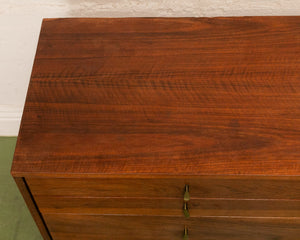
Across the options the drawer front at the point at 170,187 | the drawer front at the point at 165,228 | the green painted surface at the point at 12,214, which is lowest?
the green painted surface at the point at 12,214

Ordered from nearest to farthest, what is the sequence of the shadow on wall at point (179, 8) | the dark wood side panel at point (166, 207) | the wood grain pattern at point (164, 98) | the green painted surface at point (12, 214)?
the wood grain pattern at point (164, 98) → the dark wood side panel at point (166, 207) → the shadow on wall at point (179, 8) → the green painted surface at point (12, 214)

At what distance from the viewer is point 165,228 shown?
1.04 meters

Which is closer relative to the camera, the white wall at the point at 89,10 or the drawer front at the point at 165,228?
the drawer front at the point at 165,228

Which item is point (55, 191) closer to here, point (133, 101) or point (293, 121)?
point (133, 101)

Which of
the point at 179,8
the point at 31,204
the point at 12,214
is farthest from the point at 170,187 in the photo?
the point at 12,214

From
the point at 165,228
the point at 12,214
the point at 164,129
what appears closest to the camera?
the point at 164,129

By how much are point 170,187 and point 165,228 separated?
0.22 metres

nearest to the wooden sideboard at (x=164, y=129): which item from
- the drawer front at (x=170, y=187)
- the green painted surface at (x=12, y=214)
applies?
the drawer front at (x=170, y=187)

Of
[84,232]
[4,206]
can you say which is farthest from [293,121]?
[4,206]

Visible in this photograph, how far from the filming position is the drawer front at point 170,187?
0.84 m

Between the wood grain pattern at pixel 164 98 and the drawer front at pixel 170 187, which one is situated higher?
the wood grain pattern at pixel 164 98

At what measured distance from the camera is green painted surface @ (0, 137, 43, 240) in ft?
4.48

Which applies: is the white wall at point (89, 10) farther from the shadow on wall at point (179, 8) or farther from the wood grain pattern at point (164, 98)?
the wood grain pattern at point (164, 98)

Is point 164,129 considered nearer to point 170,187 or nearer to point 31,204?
point 170,187
